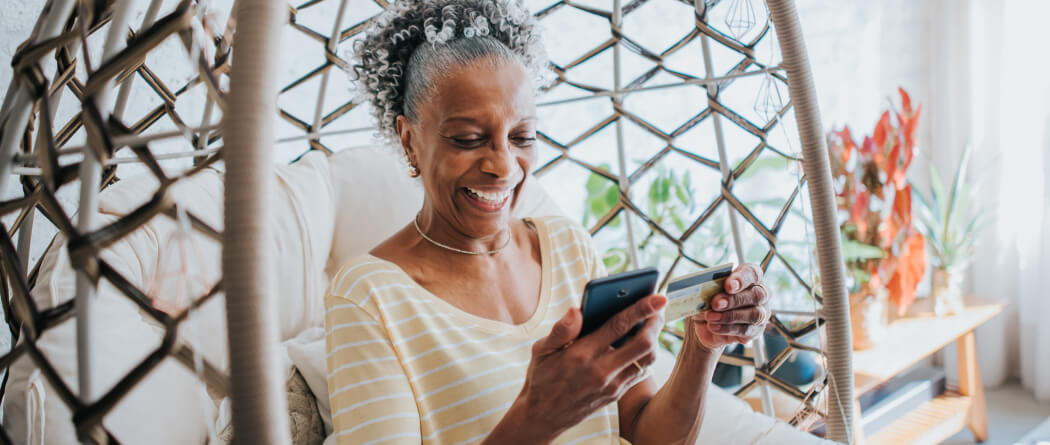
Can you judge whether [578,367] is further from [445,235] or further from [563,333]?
[445,235]

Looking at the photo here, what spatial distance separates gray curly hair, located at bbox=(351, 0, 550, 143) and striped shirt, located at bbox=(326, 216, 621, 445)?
0.22 meters

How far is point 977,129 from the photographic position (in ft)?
8.24

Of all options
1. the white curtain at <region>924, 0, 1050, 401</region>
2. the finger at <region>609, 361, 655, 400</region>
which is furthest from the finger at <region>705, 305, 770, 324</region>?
the white curtain at <region>924, 0, 1050, 401</region>

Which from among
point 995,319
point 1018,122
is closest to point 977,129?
point 1018,122

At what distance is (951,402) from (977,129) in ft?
3.45

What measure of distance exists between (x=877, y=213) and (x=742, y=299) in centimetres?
122

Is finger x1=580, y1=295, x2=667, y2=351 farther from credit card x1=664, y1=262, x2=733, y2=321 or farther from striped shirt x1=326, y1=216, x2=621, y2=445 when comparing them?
striped shirt x1=326, y1=216, x2=621, y2=445

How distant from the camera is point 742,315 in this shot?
80 centimetres

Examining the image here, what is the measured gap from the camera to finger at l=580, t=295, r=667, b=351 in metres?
0.62

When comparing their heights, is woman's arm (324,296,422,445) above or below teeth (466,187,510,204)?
below

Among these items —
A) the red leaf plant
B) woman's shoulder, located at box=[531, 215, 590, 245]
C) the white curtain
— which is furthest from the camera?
the white curtain

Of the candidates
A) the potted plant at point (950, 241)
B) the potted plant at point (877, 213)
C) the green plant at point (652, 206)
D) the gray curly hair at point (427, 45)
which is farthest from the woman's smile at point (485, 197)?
the potted plant at point (950, 241)

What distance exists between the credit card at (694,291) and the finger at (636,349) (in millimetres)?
68

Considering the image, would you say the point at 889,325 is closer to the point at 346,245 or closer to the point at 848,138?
the point at 848,138
